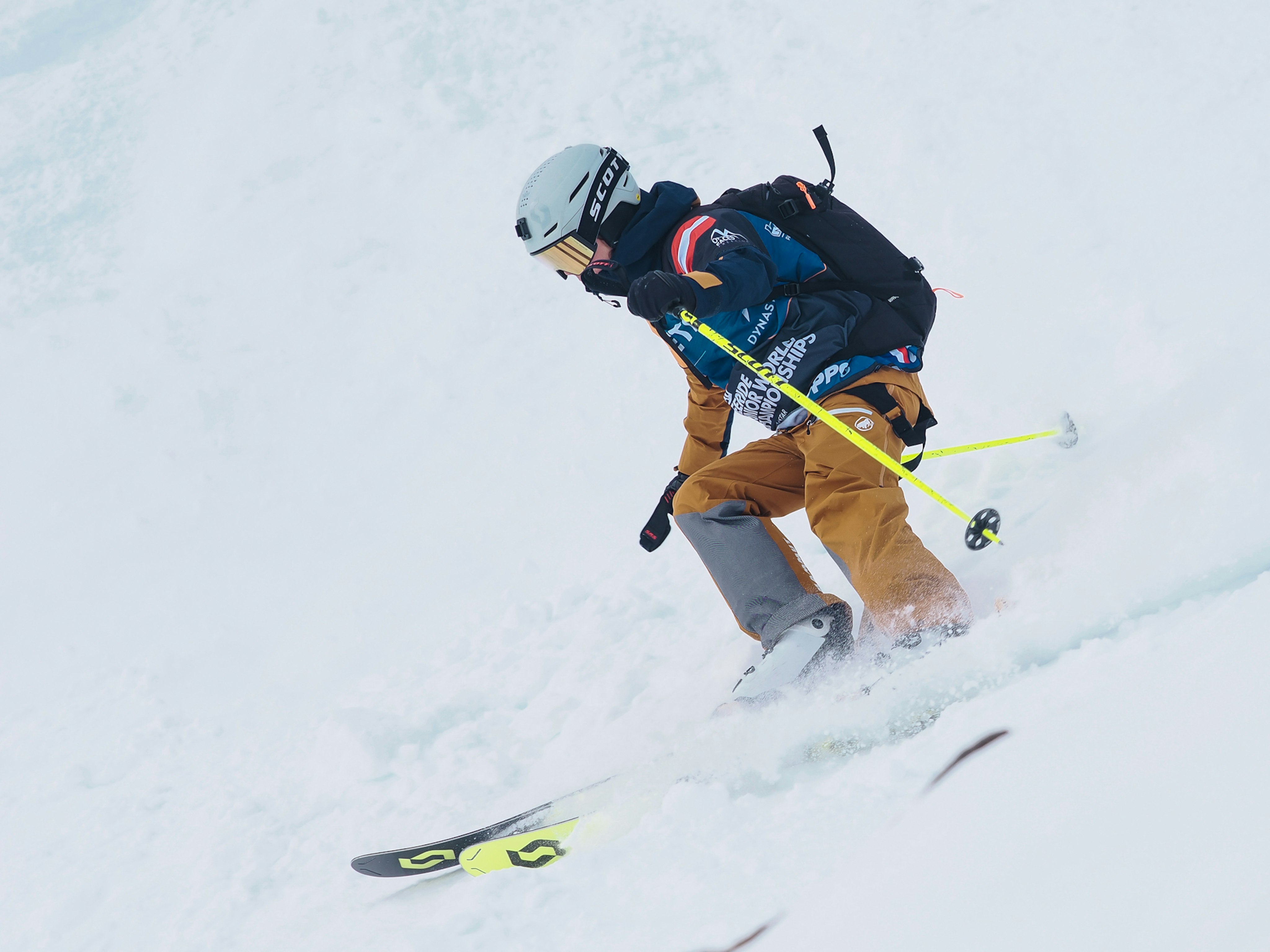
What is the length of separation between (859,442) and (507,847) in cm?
176

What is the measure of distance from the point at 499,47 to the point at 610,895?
343 inches

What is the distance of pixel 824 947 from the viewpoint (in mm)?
1794

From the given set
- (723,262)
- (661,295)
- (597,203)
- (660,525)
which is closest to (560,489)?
(660,525)

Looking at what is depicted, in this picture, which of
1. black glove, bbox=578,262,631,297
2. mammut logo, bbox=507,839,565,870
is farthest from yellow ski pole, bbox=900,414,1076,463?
mammut logo, bbox=507,839,565,870

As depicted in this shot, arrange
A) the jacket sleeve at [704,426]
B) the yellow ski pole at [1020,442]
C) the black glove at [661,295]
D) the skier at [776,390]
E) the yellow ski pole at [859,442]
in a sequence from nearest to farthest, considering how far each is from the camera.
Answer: the black glove at [661,295]
the skier at [776,390]
the yellow ski pole at [859,442]
the yellow ski pole at [1020,442]
the jacket sleeve at [704,426]

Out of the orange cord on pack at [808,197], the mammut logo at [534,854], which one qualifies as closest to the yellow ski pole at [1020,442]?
the orange cord on pack at [808,197]

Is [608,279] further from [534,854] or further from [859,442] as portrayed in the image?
[534,854]

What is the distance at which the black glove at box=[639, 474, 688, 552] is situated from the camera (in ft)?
12.5

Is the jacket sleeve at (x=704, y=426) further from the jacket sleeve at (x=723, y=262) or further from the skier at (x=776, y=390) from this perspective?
the jacket sleeve at (x=723, y=262)

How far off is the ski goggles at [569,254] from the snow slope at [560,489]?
172cm

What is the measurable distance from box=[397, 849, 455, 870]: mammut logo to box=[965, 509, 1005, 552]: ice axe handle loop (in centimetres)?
203

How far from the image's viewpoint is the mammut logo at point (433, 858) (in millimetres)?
3170

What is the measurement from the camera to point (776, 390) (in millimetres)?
3141

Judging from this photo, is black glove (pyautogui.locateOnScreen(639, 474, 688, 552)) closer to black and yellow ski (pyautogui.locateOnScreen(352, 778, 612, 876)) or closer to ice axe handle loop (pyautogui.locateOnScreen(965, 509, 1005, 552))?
black and yellow ski (pyautogui.locateOnScreen(352, 778, 612, 876))
